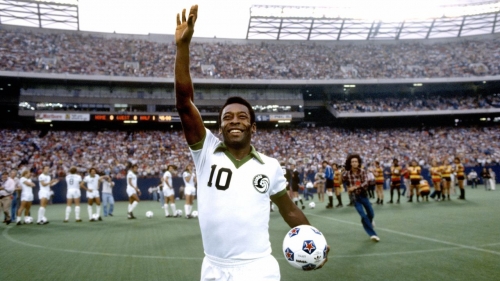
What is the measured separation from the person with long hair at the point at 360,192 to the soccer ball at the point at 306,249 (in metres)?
6.17

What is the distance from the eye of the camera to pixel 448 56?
159 feet

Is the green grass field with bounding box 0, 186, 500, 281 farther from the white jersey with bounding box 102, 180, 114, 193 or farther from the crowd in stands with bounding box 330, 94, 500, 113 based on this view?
the crowd in stands with bounding box 330, 94, 500, 113

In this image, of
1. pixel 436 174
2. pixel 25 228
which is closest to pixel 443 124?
pixel 436 174

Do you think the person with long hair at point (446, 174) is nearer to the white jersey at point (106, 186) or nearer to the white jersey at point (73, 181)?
the white jersey at point (106, 186)

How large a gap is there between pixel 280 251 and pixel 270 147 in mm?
30687

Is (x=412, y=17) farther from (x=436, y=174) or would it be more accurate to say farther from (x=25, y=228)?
(x=25, y=228)

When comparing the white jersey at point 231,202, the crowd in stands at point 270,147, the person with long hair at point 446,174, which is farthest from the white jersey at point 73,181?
the person with long hair at point 446,174

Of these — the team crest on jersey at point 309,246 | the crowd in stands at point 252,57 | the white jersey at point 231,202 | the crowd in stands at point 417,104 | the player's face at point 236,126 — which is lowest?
the team crest on jersey at point 309,246

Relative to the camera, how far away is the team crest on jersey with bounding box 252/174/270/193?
2750 mm

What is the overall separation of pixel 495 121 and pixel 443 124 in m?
6.09

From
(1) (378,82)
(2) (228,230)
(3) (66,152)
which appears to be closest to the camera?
(2) (228,230)

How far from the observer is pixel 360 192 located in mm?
9062

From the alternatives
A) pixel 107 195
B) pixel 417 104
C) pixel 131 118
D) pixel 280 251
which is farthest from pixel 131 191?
pixel 417 104

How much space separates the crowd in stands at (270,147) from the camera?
1225 inches
